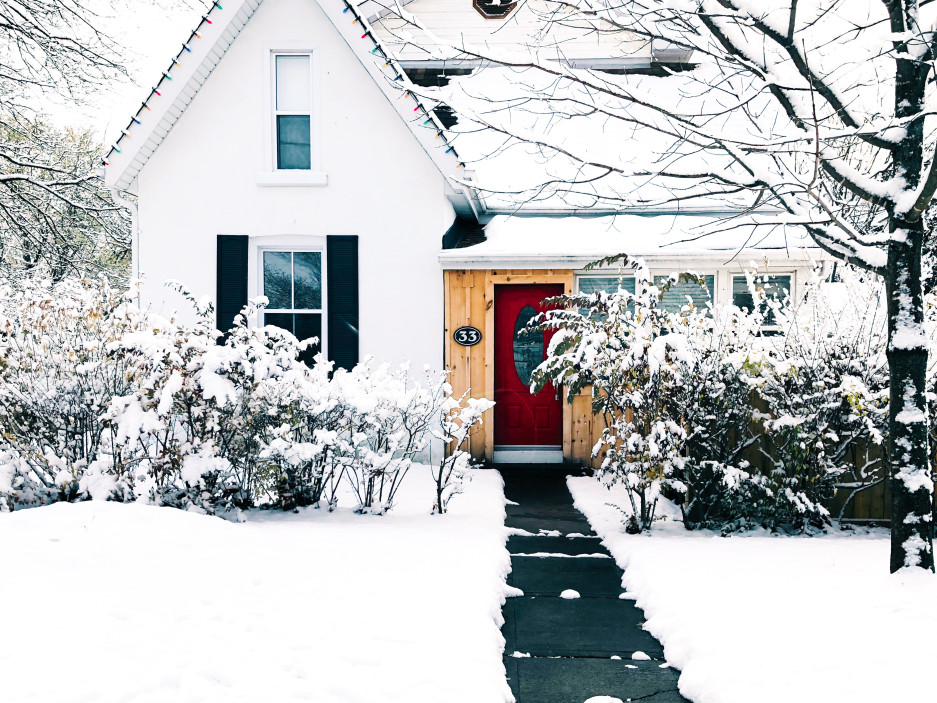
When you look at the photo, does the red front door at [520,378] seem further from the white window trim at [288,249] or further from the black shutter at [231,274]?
the black shutter at [231,274]

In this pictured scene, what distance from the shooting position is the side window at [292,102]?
32.8 feet

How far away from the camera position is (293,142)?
Result: 10.1 metres

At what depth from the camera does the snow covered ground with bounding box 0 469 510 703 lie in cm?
330

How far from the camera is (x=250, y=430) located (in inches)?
249

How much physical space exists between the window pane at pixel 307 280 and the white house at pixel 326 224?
2 centimetres

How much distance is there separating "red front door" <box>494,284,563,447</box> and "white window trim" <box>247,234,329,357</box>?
2.37 meters

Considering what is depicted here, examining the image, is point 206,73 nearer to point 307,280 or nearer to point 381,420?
point 307,280

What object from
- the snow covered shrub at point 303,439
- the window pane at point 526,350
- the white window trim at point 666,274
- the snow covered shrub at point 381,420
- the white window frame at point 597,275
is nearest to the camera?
the snow covered shrub at point 303,439

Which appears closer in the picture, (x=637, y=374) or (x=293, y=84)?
(x=637, y=374)

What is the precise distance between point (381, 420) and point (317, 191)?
4.61 meters

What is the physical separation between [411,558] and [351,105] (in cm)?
671

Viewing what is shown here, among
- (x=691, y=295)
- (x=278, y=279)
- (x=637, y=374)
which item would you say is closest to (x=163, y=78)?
(x=278, y=279)

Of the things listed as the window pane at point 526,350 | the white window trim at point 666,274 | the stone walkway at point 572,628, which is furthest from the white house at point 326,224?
the stone walkway at point 572,628

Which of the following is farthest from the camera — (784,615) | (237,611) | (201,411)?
(201,411)
